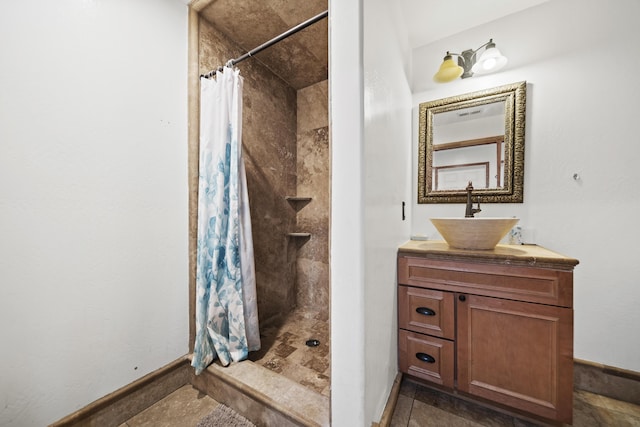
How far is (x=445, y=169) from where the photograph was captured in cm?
163

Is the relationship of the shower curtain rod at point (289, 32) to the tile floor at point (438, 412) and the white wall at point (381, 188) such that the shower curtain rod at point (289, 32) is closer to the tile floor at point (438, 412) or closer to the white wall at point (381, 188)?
the white wall at point (381, 188)

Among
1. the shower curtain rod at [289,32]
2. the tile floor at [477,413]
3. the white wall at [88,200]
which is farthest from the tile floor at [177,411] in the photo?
the shower curtain rod at [289,32]

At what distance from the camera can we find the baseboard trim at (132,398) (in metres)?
0.94

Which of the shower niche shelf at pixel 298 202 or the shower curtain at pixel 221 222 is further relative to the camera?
the shower niche shelf at pixel 298 202

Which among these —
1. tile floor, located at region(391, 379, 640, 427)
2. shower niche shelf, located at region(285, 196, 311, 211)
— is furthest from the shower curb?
shower niche shelf, located at region(285, 196, 311, 211)

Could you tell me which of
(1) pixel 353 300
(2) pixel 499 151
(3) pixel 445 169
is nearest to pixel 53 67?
(1) pixel 353 300

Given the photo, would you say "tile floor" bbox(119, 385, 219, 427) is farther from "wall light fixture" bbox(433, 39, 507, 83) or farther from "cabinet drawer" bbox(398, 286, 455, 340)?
"wall light fixture" bbox(433, 39, 507, 83)

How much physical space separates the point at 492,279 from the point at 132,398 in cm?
189

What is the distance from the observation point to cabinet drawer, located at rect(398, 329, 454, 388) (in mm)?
1144

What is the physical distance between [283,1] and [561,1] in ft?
5.58

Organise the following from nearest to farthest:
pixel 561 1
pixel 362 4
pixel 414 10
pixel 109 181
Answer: pixel 362 4 → pixel 109 181 → pixel 561 1 → pixel 414 10

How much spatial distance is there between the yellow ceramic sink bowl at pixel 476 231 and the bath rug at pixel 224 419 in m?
1.41

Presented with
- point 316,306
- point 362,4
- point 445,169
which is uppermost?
point 362,4

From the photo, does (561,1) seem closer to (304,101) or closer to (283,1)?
(283,1)
